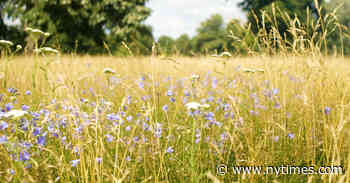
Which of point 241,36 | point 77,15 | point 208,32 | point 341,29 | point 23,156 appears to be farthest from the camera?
point 208,32

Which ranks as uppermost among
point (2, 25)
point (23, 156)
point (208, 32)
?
point (208, 32)

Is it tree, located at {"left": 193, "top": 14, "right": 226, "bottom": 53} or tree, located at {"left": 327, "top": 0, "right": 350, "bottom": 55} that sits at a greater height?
tree, located at {"left": 193, "top": 14, "right": 226, "bottom": 53}

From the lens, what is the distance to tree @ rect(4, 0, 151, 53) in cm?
1326

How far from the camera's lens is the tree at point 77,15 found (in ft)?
43.5

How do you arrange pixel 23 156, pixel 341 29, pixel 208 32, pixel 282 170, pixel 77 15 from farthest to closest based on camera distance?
pixel 208 32 → pixel 77 15 → pixel 341 29 → pixel 282 170 → pixel 23 156

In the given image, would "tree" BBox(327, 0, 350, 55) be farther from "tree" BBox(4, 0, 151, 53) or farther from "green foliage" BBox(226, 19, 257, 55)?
"tree" BBox(4, 0, 151, 53)

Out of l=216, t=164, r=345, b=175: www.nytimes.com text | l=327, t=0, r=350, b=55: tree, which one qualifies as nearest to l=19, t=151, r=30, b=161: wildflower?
l=216, t=164, r=345, b=175: www.nytimes.com text

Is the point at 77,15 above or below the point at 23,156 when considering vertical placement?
above

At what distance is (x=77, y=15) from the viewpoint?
13.6 m

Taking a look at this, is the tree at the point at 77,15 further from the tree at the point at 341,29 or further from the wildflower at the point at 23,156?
the wildflower at the point at 23,156

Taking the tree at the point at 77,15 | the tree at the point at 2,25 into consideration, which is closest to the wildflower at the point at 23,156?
the tree at the point at 77,15

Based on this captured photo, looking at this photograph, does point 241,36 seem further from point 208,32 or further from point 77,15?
point 208,32

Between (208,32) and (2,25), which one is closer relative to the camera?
(2,25)

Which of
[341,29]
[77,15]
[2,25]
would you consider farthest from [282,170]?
[2,25]
